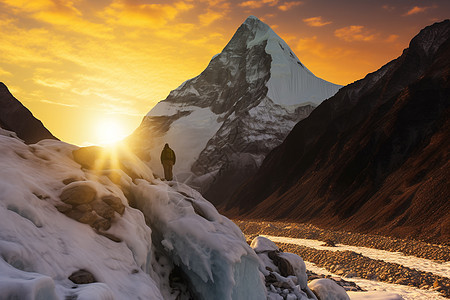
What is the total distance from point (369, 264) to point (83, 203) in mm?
22817

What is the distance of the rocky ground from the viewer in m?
22.8

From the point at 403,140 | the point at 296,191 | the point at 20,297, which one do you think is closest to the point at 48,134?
the point at 296,191

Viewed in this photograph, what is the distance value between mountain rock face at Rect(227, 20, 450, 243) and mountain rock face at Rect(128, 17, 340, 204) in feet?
130

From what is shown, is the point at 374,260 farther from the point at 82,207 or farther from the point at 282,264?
the point at 82,207

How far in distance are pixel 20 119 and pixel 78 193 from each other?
82781mm

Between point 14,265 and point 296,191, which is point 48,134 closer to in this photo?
point 296,191

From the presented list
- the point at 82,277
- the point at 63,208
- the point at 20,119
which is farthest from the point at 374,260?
the point at 20,119

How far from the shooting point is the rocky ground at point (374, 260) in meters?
22.8

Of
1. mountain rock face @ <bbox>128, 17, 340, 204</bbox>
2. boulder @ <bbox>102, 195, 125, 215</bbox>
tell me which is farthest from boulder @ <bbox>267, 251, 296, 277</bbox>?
mountain rock face @ <bbox>128, 17, 340, 204</bbox>

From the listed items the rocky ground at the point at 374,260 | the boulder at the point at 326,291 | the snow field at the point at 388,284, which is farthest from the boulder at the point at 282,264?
the rocky ground at the point at 374,260

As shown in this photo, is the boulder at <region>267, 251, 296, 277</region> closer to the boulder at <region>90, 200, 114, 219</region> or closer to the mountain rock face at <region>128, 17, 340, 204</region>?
the boulder at <region>90, 200, 114, 219</region>

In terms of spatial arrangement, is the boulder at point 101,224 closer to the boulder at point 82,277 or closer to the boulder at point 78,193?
the boulder at point 78,193

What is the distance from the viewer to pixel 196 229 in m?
11.3

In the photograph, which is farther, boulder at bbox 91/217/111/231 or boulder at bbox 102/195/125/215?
boulder at bbox 102/195/125/215
